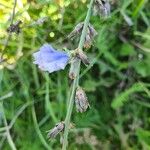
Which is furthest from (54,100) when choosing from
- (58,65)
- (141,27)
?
(58,65)

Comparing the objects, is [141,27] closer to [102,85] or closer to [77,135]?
[102,85]

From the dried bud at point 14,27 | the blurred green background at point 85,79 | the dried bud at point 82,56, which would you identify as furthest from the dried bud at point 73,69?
the blurred green background at point 85,79

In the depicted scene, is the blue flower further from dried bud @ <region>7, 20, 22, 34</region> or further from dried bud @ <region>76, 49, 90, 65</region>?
dried bud @ <region>7, 20, 22, 34</region>

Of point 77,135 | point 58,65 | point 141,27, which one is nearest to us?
point 58,65

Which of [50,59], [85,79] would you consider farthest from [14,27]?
[50,59]

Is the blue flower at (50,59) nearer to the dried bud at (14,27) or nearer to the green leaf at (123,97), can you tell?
the dried bud at (14,27)

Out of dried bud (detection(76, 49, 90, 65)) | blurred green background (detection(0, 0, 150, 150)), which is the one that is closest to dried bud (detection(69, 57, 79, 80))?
dried bud (detection(76, 49, 90, 65))

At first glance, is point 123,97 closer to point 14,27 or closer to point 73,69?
point 14,27
